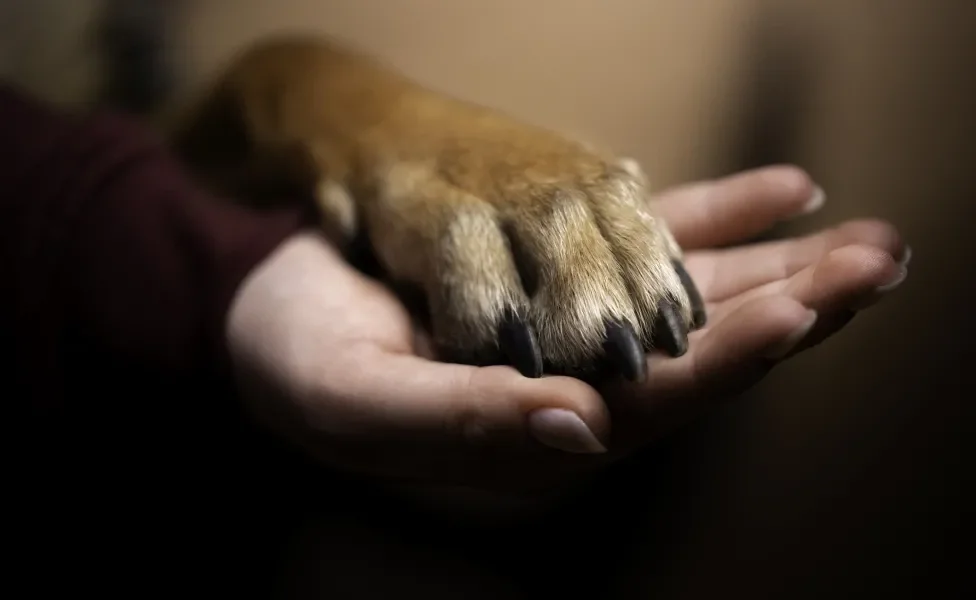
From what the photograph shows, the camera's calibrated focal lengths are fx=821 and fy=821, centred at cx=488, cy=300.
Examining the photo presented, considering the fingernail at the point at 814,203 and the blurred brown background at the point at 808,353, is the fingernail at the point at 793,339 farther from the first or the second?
the fingernail at the point at 814,203

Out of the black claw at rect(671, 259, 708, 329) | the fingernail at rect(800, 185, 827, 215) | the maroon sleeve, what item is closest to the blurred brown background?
the fingernail at rect(800, 185, 827, 215)

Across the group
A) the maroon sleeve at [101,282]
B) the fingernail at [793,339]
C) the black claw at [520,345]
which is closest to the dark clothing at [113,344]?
the maroon sleeve at [101,282]

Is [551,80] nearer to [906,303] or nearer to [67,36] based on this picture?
[906,303]

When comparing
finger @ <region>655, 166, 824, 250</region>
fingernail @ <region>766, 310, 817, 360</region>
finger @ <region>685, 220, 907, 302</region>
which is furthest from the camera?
finger @ <region>655, 166, 824, 250</region>

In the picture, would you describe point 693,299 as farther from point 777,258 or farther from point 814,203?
point 814,203

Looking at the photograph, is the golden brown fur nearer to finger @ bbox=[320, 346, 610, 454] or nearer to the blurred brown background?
finger @ bbox=[320, 346, 610, 454]

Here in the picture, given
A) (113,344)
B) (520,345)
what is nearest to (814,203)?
(520,345)
